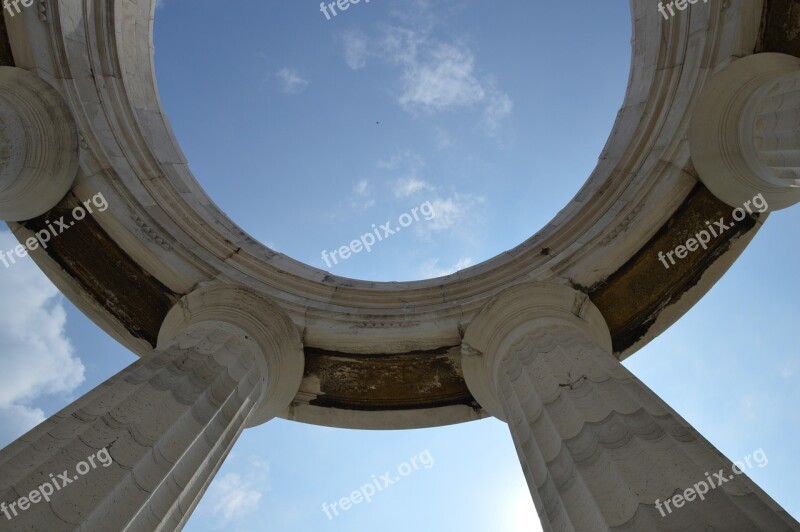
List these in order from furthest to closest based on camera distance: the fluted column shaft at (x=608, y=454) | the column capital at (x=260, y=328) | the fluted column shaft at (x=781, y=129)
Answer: the column capital at (x=260, y=328), the fluted column shaft at (x=781, y=129), the fluted column shaft at (x=608, y=454)

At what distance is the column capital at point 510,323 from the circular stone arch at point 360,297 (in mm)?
851

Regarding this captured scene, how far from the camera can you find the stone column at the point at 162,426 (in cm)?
659

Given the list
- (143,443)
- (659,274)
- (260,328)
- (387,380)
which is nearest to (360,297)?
(387,380)

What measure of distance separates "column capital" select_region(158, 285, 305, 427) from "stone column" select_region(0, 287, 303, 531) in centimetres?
2

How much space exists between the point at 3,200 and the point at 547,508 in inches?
448

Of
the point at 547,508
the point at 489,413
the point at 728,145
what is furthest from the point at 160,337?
the point at 728,145

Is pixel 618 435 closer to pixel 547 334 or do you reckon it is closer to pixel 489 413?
pixel 547 334

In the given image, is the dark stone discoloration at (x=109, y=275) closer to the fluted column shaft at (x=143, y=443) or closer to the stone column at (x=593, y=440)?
the fluted column shaft at (x=143, y=443)

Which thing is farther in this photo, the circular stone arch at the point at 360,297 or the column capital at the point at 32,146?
the circular stone arch at the point at 360,297

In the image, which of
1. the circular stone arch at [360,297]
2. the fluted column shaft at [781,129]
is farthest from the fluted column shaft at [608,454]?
the fluted column shaft at [781,129]

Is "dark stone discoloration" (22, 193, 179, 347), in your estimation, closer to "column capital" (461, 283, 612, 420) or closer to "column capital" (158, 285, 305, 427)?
"column capital" (158, 285, 305, 427)

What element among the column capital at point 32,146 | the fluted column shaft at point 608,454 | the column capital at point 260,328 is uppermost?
the column capital at point 32,146

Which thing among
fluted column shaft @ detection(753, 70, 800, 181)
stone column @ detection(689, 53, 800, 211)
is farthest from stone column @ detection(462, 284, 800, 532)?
fluted column shaft @ detection(753, 70, 800, 181)

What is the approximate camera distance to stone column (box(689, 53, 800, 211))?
10125 mm
